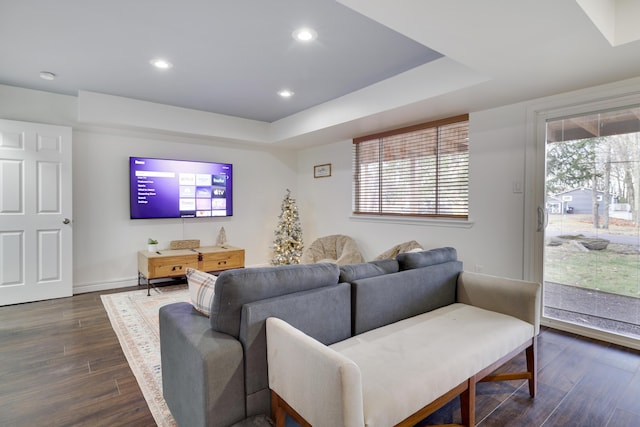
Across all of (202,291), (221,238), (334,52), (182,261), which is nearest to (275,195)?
(221,238)

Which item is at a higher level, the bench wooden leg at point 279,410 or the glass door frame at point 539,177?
the glass door frame at point 539,177

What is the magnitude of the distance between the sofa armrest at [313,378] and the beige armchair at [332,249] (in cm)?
326

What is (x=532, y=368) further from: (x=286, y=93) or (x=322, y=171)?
(x=322, y=171)

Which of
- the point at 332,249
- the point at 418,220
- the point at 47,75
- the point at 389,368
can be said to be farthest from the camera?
the point at 332,249

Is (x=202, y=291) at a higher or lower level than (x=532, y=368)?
higher

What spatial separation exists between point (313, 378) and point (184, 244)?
4164 mm

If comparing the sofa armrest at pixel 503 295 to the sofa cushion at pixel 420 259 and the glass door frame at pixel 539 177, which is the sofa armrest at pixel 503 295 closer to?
the sofa cushion at pixel 420 259

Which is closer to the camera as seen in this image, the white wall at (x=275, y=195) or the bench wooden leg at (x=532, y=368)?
the bench wooden leg at (x=532, y=368)

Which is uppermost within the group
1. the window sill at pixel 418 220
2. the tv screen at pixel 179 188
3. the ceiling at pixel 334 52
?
the ceiling at pixel 334 52

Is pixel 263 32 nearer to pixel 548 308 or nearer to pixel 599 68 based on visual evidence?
pixel 599 68

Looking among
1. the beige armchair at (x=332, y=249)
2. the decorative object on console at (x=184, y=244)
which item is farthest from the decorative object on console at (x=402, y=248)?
the decorative object on console at (x=184, y=244)

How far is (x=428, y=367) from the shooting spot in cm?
149

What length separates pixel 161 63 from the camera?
3090mm

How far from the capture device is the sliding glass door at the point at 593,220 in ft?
9.08
